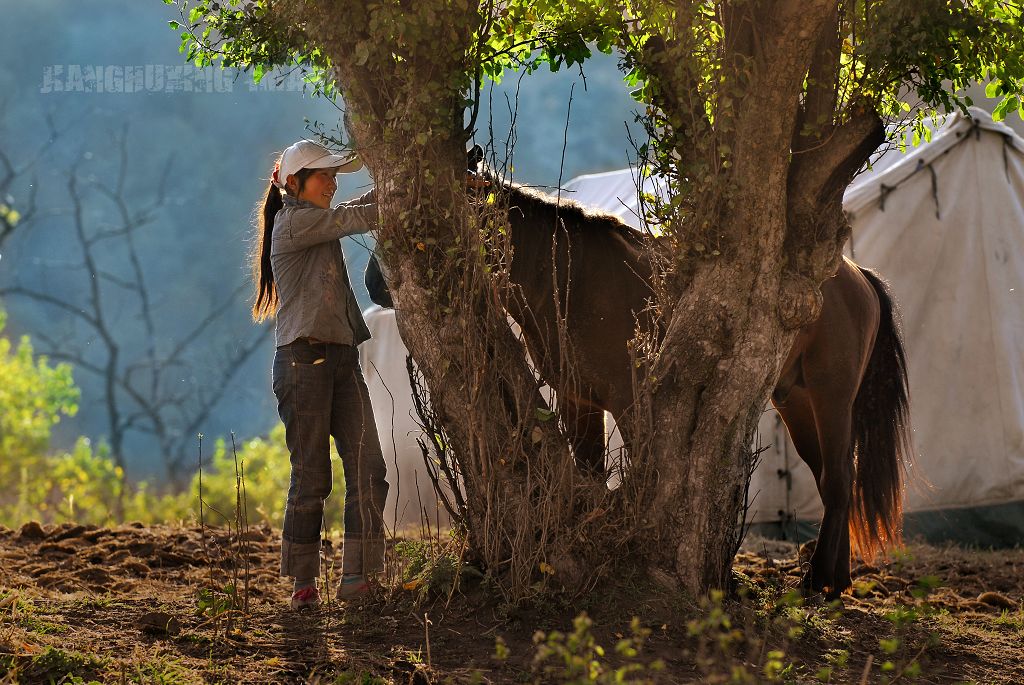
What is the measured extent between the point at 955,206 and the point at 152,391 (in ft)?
69.4

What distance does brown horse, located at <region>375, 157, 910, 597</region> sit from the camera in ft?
15.5

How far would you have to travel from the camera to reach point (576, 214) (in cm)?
494

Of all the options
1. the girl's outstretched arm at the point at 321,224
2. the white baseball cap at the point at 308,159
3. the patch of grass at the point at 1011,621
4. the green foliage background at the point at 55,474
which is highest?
the white baseball cap at the point at 308,159

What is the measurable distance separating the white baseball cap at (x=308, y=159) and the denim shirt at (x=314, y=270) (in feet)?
0.41

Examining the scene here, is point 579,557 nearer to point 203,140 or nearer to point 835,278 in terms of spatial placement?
point 835,278

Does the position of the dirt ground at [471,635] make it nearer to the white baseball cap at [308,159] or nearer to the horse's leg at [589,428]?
the horse's leg at [589,428]

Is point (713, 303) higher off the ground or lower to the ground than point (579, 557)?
higher

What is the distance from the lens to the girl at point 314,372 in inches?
168

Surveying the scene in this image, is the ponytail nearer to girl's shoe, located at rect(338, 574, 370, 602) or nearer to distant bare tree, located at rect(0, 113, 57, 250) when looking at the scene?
girl's shoe, located at rect(338, 574, 370, 602)

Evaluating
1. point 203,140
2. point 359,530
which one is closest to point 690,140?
point 359,530

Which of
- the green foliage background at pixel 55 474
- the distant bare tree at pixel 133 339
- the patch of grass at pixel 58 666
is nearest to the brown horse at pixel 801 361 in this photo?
the patch of grass at pixel 58 666

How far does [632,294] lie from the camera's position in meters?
4.86

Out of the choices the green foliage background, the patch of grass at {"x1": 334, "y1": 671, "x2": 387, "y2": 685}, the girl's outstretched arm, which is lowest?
the patch of grass at {"x1": 334, "y1": 671, "x2": 387, "y2": 685}

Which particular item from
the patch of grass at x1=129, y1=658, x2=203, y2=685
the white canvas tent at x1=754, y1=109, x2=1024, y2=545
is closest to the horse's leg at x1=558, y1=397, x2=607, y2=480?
the patch of grass at x1=129, y1=658, x2=203, y2=685
